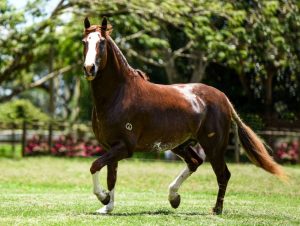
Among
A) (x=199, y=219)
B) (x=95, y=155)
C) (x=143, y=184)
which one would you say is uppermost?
(x=199, y=219)

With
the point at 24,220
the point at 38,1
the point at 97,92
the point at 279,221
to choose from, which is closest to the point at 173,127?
the point at 97,92

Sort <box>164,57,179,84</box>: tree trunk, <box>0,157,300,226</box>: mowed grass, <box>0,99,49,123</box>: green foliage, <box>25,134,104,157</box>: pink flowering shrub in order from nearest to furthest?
<box>0,157,300,226</box>: mowed grass
<box>25,134,104,157</box>: pink flowering shrub
<box>164,57,179,84</box>: tree trunk
<box>0,99,49,123</box>: green foliage

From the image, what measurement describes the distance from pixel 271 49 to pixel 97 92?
20.4 metres

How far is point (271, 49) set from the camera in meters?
30.0

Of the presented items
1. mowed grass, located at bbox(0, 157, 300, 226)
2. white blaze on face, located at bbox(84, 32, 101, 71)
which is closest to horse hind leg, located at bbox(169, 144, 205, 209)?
mowed grass, located at bbox(0, 157, 300, 226)

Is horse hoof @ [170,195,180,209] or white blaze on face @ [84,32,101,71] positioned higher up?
white blaze on face @ [84,32,101,71]

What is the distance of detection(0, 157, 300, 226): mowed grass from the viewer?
32.1 ft

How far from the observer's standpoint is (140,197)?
1434cm

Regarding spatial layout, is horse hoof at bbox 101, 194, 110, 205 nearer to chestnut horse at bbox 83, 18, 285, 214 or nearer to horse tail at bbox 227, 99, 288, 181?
chestnut horse at bbox 83, 18, 285, 214

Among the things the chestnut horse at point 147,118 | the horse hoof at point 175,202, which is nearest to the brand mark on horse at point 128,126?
the chestnut horse at point 147,118

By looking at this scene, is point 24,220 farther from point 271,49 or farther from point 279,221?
point 271,49

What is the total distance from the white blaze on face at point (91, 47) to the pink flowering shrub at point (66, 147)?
20.4 metres

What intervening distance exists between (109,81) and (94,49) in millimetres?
718

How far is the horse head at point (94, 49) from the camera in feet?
32.8
